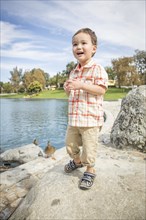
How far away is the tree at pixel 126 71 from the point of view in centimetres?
5728

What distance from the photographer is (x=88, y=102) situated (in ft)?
10.5

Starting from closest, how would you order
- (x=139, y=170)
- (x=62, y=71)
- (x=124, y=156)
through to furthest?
(x=139, y=170) < (x=124, y=156) < (x=62, y=71)

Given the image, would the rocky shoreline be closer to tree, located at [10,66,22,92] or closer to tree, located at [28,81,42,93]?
tree, located at [28,81,42,93]

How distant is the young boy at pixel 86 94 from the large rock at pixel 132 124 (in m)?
3.47

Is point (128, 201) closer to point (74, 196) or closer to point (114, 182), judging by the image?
point (114, 182)

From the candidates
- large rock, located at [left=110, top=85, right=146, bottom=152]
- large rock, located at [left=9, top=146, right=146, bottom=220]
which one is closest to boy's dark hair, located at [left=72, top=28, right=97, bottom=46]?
large rock, located at [left=9, top=146, right=146, bottom=220]

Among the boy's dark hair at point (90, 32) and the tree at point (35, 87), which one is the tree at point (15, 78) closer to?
the tree at point (35, 87)

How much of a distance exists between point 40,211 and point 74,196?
1.50 ft

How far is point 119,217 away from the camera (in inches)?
118

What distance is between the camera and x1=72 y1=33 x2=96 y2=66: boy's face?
121 inches

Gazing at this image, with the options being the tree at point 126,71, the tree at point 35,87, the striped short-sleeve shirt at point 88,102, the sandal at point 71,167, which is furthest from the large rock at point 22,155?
the tree at point 35,87

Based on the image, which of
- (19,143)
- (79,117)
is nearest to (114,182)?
(79,117)

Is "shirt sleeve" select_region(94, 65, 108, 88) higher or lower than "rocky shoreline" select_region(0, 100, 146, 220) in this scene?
higher

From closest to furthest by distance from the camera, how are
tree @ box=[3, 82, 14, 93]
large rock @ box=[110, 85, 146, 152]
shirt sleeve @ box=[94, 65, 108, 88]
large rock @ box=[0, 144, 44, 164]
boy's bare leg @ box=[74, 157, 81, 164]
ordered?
shirt sleeve @ box=[94, 65, 108, 88] < boy's bare leg @ box=[74, 157, 81, 164] < large rock @ box=[110, 85, 146, 152] < large rock @ box=[0, 144, 44, 164] < tree @ box=[3, 82, 14, 93]
